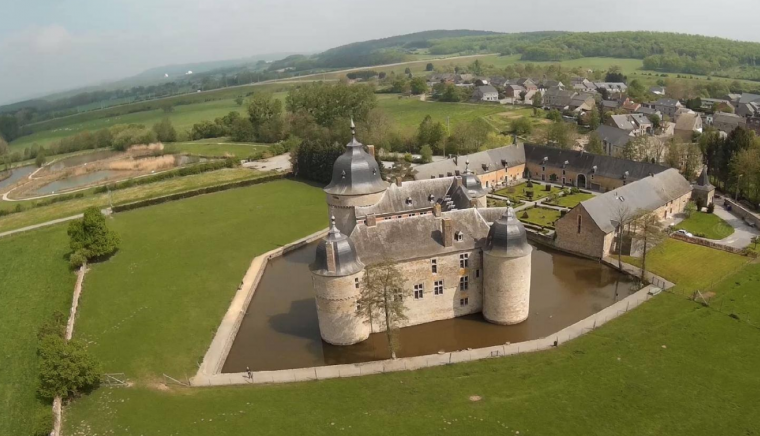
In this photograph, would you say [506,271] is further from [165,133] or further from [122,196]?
[165,133]

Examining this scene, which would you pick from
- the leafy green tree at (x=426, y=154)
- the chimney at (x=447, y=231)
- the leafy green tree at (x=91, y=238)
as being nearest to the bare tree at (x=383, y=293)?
the chimney at (x=447, y=231)

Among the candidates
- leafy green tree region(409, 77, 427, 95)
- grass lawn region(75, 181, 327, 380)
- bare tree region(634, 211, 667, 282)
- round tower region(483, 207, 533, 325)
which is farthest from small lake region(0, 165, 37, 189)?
bare tree region(634, 211, 667, 282)

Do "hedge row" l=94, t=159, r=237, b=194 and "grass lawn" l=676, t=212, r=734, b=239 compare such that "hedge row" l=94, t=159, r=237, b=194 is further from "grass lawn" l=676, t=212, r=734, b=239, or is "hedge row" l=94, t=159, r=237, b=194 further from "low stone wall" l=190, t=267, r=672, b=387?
"grass lawn" l=676, t=212, r=734, b=239

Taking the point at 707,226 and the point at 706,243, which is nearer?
the point at 706,243

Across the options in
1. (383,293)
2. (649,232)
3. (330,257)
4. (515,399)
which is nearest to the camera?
(515,399)

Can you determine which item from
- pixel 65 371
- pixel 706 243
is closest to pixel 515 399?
pixel 65 371

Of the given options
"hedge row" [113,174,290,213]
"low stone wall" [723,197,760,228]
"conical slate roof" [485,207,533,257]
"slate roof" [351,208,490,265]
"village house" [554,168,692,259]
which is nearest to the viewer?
"conical slate roof" [485,207,533,257]

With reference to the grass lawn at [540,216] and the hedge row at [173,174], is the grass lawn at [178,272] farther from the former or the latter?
the grass lawn at [540,216]
